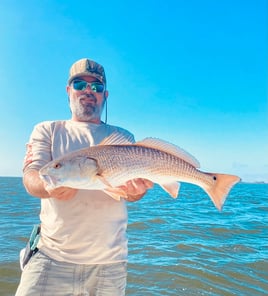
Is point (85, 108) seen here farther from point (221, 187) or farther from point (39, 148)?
point (221, 187)

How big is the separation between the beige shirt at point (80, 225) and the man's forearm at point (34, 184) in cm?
11

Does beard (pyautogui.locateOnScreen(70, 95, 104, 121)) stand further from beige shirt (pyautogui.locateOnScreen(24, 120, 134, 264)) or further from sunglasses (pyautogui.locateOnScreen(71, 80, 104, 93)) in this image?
beige shirt (pyautogui.locateOnScreen(24, 120, 134, 264))

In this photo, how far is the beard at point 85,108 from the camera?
12.5ft

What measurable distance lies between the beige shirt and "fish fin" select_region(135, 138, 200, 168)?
774 millimetres

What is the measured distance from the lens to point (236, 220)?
16609 mm

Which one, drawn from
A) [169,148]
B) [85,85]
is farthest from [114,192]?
[85,85]

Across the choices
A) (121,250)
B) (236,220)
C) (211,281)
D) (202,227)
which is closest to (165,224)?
(202,227)

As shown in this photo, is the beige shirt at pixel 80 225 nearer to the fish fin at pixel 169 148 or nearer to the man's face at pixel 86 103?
the man's face at pixel 86 103

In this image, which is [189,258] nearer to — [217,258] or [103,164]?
[217,258]

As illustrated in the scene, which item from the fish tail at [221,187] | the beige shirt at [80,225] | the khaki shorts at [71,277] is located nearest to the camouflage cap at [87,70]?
the beige shirt at [80,225]

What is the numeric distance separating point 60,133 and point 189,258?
272 inches

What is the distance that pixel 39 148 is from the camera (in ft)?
10.9

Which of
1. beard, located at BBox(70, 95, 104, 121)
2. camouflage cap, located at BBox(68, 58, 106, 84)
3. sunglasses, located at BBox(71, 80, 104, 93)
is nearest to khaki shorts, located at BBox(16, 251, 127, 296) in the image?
beard, located at BBox(70, 95, 104, 121)

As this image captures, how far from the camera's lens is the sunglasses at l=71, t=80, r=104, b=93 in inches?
150
